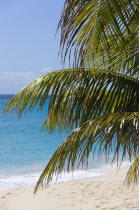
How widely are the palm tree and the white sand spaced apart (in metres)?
2.91

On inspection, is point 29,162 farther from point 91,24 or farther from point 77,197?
point 91,24

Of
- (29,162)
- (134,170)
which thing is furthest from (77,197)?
(29,162)

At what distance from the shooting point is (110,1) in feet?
Answer: 10.7

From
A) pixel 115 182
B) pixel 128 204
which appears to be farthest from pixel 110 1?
pixel 115 182

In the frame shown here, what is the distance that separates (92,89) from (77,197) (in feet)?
14.5

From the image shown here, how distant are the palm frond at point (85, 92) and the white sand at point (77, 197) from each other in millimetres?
3080

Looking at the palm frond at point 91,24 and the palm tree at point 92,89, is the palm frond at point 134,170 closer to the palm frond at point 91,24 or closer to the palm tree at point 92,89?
the palm tree at point 92,89

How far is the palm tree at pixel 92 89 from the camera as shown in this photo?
3.33 m

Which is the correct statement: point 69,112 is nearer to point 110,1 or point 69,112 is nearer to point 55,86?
point 55,86

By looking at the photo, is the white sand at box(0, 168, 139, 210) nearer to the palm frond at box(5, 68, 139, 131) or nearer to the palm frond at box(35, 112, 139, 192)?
the palm frond at box(5, 68, 139, 131)

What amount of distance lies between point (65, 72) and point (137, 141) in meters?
1.23

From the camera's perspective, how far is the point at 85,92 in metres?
4.27

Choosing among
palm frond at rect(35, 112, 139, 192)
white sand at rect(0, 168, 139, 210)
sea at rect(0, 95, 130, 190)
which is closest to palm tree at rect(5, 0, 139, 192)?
palm frond at rect(35, 112, 139, 192)

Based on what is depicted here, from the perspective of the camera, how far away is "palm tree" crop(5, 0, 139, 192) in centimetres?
333
